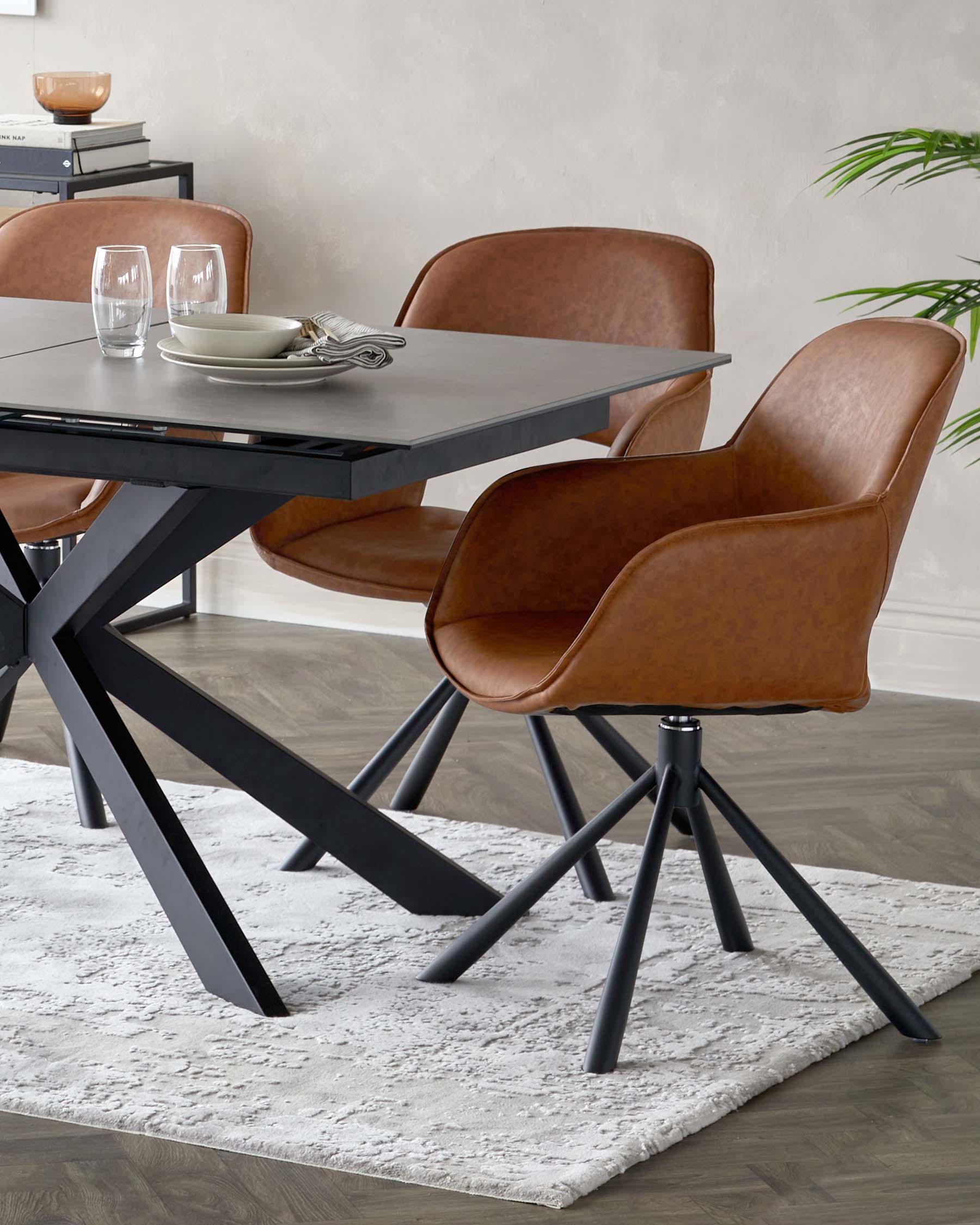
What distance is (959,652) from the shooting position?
4.25 metres

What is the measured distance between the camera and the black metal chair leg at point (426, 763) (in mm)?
3281

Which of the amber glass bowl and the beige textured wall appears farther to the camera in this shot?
the amber glass bowl

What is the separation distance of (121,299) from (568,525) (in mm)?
722

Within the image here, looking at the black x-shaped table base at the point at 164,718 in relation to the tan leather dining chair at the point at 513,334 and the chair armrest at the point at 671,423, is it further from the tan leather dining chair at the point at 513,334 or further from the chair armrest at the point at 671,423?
the chair armrest at the point at 671,423

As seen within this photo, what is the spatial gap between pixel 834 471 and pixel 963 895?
30.3 inches

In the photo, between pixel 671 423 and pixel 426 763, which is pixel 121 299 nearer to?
pixel 671 423

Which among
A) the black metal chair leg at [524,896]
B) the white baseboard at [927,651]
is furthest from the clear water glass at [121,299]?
the white baseboard at [927,651]

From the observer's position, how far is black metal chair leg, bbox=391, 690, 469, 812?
3.28 metres

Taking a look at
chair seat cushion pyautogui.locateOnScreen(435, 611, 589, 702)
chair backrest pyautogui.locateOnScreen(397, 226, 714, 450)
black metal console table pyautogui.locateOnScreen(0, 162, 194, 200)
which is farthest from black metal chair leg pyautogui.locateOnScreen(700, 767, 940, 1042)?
black metal console table pyautogui.locateOnScreen(0, 162, 194, 200)

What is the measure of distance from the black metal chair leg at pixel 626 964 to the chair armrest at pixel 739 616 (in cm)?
21

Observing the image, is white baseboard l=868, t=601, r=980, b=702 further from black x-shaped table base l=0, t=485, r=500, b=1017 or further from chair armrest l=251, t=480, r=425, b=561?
black x-shaped table base l=0, t=485, r=500, b=1017

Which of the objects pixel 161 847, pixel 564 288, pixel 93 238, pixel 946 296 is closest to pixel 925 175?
pixel 946 296

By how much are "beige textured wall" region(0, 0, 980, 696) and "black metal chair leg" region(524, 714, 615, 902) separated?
4.78 feet

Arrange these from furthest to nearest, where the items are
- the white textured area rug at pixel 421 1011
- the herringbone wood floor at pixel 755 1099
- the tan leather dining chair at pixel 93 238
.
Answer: the tan leather dining chair at pixel 93 238 → the white textured area rug at pixel 421 1011 → the herringbone wood floor at pixel 755 1099
